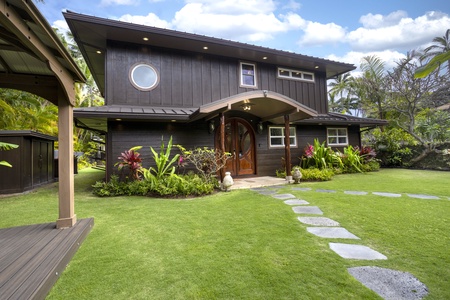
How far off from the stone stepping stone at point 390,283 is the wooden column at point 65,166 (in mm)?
3332

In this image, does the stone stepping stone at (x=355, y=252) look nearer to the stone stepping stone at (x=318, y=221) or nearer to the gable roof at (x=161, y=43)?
the stone stepping stone at (x=318, y=221)

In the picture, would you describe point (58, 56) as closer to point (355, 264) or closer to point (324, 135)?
point (355, 264)

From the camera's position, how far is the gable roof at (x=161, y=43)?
6105 millimetres

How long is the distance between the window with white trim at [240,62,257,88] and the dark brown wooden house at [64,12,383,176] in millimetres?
37

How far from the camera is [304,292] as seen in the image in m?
1.66

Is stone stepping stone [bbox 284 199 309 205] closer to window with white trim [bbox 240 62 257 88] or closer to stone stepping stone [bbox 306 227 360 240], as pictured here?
stone stepping stone [bbox 306 227 360 240]

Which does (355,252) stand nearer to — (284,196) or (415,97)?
(284,196)

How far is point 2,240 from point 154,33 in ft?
19.6

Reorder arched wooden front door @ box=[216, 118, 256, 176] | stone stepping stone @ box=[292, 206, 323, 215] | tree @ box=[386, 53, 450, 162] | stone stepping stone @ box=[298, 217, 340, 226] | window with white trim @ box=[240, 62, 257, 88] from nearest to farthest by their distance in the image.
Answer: stone stepping stone @ box=[298, 217, 340, 226], stone stepping stone @ box=[292, 206, 323, 215], arched wooden front door @ box=[216, 118, 256, 176], window with white trim @ box=[240, 62, 257, 88], tree @ box=[386, 53, 450, 162]

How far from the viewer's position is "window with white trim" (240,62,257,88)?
28.1 feet

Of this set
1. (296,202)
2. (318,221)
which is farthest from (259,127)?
(318,221)

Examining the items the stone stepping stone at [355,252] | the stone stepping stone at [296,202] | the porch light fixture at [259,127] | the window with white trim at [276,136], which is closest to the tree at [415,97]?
the window with white trim at [276,136]

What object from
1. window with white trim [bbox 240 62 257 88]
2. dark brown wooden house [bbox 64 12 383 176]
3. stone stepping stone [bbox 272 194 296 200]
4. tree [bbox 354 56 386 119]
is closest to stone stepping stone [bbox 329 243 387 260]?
stone stepping stone [bbox 272 194 296 200]

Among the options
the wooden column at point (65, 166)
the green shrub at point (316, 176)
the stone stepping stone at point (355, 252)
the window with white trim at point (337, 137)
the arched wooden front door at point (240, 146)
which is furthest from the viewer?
the window with white trim at point (337, 137)
